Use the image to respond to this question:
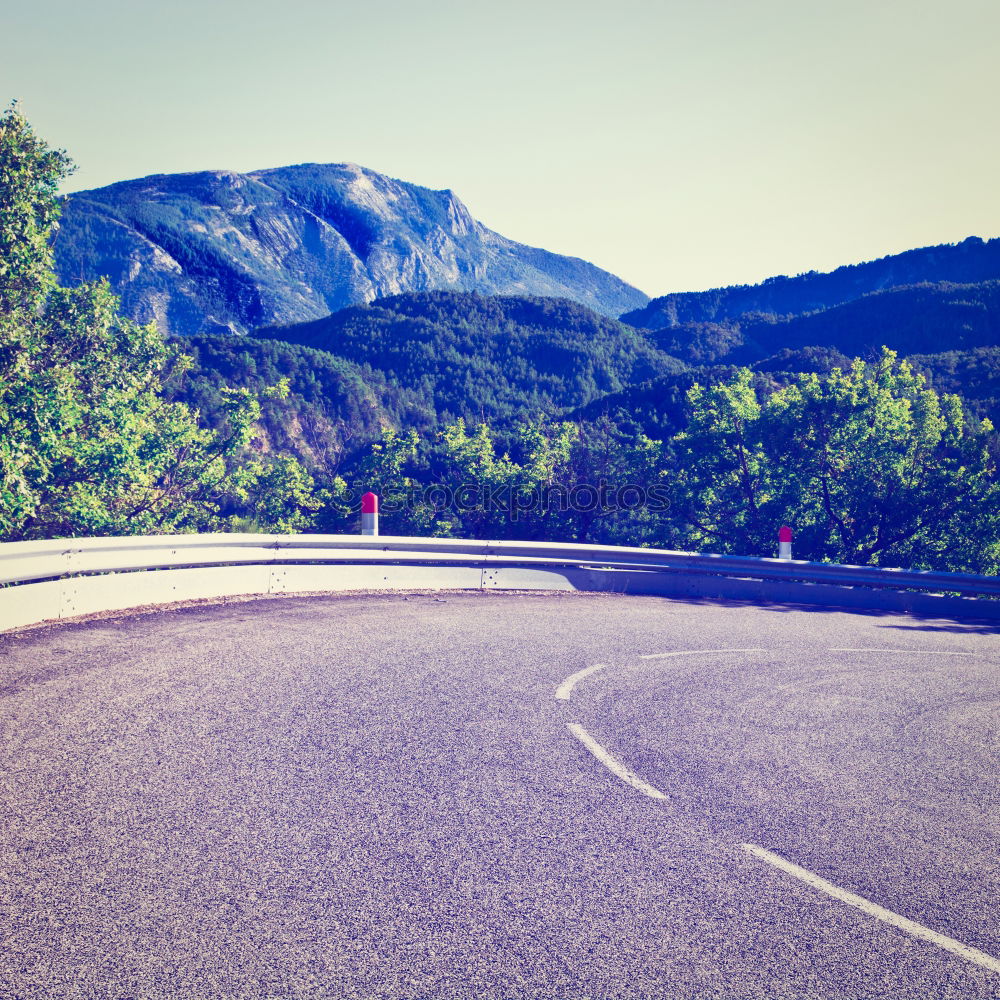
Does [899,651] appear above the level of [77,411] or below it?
below

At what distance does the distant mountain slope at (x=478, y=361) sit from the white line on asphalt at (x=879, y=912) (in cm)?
16761

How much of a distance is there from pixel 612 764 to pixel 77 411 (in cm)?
1698

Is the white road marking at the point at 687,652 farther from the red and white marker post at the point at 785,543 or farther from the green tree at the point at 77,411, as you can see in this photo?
the green tree at the point at 77,411

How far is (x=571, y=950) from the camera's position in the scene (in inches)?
128

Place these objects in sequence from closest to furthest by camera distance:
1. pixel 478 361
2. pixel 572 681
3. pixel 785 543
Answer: pixel 572 681 < pixel 785 543 < pixel 478 361

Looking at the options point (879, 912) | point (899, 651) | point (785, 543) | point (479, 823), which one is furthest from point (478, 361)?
point (879, 912)

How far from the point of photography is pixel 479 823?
4.46m

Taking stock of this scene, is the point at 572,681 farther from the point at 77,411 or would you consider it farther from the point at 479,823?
the point at 77,411

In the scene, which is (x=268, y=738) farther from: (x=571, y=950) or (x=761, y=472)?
(x=761, y=472)

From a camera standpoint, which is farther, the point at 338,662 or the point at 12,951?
the point at 338,662

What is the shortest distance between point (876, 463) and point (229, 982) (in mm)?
26756

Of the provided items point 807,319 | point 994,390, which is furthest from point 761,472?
point 807,319

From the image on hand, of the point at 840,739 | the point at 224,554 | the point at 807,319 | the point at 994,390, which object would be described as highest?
the point at 807,319

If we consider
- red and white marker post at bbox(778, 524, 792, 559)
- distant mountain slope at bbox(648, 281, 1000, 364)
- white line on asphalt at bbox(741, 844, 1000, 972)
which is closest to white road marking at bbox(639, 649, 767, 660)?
white line on asphalt at bbox(741, 844, 1000, 972)
